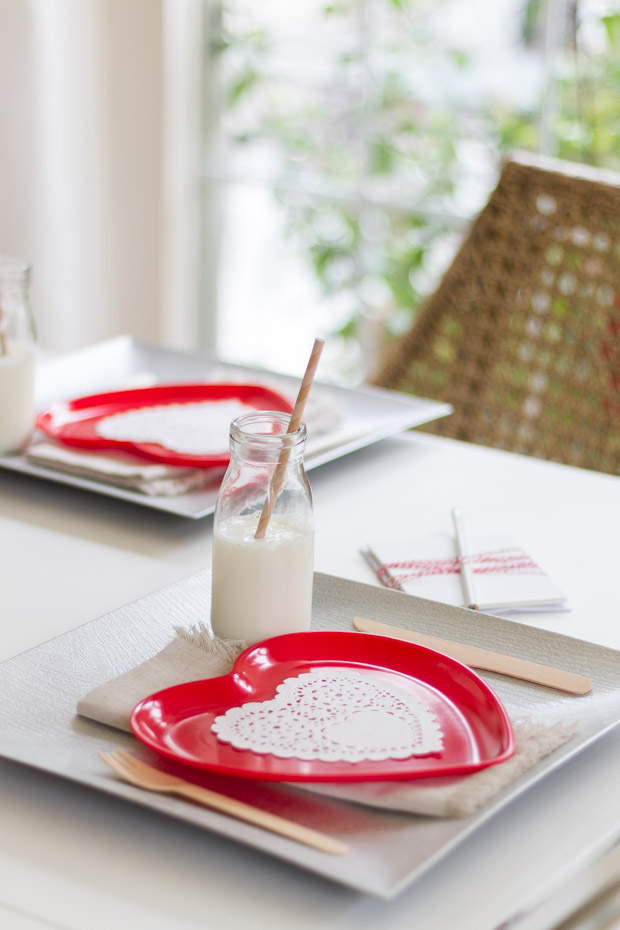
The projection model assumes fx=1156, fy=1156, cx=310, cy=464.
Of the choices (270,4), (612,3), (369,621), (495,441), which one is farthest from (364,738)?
(270,4)

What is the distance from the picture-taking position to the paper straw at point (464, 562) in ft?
2.98

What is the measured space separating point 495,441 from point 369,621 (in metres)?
0.90

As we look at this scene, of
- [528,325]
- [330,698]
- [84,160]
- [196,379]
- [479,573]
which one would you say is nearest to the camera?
[330,698]

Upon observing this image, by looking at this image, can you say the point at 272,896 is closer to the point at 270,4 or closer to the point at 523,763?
the point at 523,763

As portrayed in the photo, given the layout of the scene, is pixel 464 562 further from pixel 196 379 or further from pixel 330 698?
pixel 196 379

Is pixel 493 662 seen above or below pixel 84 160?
below

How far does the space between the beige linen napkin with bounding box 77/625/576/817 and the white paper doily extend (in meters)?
0.38

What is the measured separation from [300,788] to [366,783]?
35mm

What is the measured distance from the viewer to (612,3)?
230cm

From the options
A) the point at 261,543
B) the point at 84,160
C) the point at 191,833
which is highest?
the point at 84,160

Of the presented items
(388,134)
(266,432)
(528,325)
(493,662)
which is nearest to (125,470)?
(266,432)

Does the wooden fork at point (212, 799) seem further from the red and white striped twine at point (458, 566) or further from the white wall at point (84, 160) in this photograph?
the white wall at point (84, 160)

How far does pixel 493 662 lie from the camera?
0.77m

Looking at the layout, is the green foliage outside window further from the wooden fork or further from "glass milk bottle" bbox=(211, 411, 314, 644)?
the wooden fork
